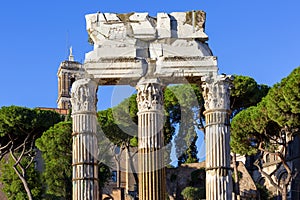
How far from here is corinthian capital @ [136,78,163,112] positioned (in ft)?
52.5

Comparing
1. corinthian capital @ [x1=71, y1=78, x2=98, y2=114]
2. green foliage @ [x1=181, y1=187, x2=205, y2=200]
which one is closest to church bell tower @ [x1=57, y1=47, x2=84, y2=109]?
green foliage @ [x1=181, y1=187, x2=205, y2=200]

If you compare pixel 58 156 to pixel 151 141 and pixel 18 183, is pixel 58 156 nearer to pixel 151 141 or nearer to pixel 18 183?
pixel 18 183

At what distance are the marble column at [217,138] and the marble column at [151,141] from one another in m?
0.99

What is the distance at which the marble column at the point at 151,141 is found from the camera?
1566 centimetres

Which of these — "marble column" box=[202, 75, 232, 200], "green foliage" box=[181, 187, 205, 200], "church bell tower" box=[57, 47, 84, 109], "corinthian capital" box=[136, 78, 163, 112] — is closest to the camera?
"marble column" box=[202, 75, 232, 200]

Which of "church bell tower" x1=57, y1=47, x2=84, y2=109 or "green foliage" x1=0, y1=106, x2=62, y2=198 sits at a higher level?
"church bell tower" x1=57, y1=47, x2=84, y2=109

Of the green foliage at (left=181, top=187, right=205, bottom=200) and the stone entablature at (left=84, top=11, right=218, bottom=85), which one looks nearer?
the stone entablature at (left=84, top=11, right=218, bottom=85)

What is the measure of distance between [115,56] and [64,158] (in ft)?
60.5

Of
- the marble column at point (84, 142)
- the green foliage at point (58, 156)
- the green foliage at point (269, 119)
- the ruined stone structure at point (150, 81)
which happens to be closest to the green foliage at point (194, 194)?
the green foliage at point (269, 119)

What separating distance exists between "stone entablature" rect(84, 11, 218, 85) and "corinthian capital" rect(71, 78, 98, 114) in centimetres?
25

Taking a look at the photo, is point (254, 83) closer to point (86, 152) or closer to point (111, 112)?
point (111, 112)

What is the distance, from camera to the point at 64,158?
3391cm

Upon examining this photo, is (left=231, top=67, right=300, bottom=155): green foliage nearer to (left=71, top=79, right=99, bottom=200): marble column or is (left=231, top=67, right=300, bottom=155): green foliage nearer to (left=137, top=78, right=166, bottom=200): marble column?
(left=137, top=78, right=166, bottom=200): marble column

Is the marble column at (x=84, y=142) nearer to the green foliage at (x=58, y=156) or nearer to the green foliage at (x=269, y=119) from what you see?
the green foliage at (x=269, y=119)
